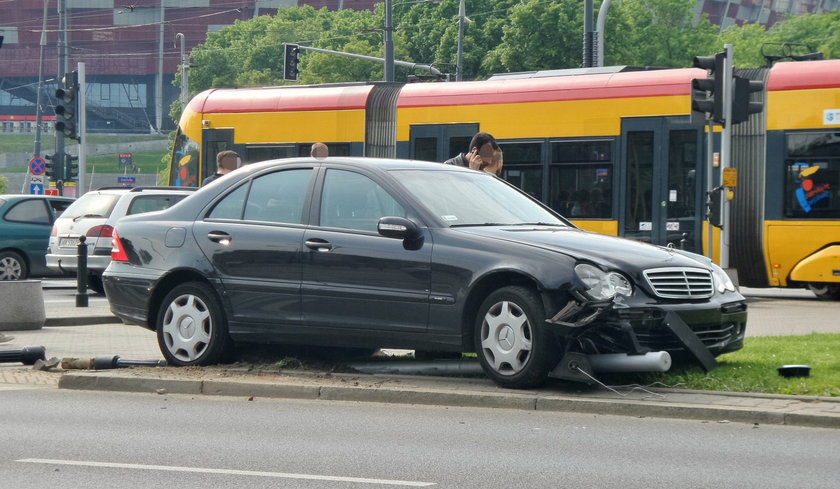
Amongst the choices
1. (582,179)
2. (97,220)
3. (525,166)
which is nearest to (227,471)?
(582,179)

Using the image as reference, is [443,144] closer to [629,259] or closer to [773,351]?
[773,351]

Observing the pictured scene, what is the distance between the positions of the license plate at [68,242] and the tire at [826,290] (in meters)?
10.6

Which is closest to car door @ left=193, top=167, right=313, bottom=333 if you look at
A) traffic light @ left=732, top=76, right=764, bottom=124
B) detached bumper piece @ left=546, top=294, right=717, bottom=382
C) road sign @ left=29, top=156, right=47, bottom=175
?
detached bumper piece @ left=546, top=294, right=717, bottom=382

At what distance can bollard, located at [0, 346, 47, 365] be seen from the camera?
11430 mm

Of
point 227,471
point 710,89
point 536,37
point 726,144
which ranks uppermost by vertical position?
point 536,37

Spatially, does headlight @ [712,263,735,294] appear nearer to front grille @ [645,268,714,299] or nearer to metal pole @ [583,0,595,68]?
front grille @ [645,268,714,299]

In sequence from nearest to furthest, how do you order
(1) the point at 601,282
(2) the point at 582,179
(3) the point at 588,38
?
(1) the point at 601,282
(2) the point at 582,179
(3) the point at 588,38

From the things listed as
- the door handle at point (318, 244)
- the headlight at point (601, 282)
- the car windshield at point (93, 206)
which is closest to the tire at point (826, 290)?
the car windshield at point (93, 206)

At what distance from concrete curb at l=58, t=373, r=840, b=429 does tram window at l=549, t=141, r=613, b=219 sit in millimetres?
11185

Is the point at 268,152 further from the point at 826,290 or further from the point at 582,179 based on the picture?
the point at 826,290

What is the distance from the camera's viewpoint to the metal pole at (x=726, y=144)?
A: 17.1m

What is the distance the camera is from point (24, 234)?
23.5m

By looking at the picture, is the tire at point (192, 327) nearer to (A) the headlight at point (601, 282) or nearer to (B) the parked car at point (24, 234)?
(A) the headlight at point (601, 282)

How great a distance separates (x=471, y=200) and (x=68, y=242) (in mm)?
12032
